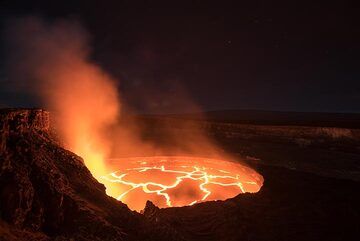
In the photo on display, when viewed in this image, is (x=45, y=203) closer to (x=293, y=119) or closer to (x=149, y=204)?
(x=149, y=204)

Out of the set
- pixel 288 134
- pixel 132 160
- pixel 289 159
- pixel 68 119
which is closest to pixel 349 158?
pixel 289 159

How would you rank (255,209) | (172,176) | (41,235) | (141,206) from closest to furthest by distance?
1. (41,235)
2. (255,209)
3. (141,206)
4. (172,176)

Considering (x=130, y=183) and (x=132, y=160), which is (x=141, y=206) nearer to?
(x=130, y=183)

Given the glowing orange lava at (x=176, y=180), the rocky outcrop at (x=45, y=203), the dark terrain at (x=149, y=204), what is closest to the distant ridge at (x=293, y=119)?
the dark terrain at (x=149, y=204)

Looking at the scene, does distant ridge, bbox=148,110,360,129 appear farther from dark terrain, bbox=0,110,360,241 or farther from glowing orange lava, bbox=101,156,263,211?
glowing orange lava, bbox=101,156,263,211

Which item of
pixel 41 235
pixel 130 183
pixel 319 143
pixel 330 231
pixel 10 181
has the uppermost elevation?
pixel 319 143

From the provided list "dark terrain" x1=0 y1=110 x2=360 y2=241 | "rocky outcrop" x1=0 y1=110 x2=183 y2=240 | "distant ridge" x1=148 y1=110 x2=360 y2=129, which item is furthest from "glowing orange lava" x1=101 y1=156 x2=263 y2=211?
"distant ridge" x1=148 y1=110 x2=360 y2=129

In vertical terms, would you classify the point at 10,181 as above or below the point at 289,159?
below

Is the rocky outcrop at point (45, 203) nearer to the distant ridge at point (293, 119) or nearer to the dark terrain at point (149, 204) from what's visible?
the dark terrain at point (149, 204)
